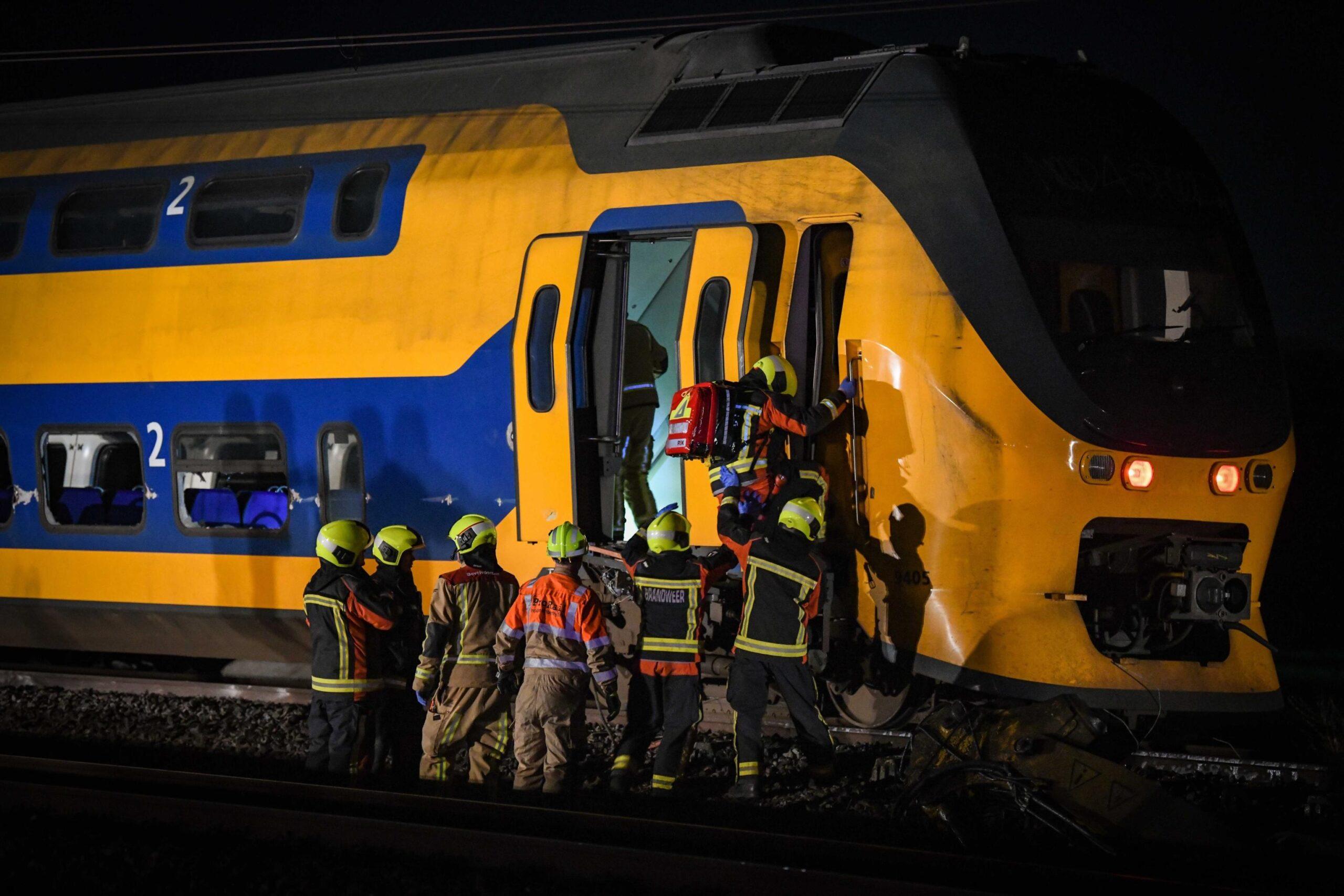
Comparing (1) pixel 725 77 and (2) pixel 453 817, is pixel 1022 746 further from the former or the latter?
(1) pixel 725 77

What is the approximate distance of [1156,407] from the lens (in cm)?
678

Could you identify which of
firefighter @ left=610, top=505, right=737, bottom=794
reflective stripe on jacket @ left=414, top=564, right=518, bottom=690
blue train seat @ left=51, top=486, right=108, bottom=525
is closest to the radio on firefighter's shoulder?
firefighter @ left=610, top=505, right=737, bottom=794

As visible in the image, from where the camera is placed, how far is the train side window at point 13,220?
32.9 ft

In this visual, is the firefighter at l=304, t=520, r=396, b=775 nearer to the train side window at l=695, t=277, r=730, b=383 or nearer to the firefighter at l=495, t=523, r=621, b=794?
the firefighter at l=495, t=523, r=621, b=794

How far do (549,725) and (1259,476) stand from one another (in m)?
4.10

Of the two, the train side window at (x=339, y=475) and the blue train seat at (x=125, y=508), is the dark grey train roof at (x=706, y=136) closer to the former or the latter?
the train side window at (x=339, y=475)

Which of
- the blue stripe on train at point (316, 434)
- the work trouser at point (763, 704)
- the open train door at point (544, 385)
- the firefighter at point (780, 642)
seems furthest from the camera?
the blue stripe on train at point (316, 434)

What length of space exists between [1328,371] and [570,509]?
36.8 ft

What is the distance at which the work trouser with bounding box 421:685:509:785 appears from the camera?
24.9 ft

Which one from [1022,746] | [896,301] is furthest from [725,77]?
[1022,746]

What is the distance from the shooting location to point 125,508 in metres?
9.67

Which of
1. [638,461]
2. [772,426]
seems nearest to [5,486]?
[638,461]

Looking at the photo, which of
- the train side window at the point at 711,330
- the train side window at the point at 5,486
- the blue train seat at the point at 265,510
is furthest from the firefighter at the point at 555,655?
the train side window at the point at 5,486

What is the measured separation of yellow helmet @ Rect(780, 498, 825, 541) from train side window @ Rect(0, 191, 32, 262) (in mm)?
6724
